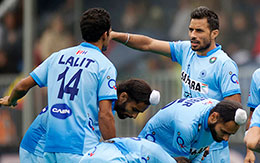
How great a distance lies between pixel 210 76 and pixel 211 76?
0.03 ft

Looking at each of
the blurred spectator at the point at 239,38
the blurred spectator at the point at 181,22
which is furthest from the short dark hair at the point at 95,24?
the blurred spectator at the point at 181,22

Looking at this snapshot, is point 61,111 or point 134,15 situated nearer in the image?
point 61,111

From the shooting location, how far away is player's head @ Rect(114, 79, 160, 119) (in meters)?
5.95

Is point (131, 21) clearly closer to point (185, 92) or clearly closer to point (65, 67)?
point (185, 92)

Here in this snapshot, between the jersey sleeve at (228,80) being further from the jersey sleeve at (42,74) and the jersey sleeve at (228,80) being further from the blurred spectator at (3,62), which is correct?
the blurred spectator at (3,62)

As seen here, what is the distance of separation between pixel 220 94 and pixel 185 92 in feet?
1.26

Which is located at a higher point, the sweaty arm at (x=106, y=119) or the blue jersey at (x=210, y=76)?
the blue jersey at (x=210, y=76)

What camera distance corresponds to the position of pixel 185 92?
6668mm

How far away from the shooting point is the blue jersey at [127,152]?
17.3 feet

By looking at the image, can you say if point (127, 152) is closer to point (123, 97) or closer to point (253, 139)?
point (123, 97)

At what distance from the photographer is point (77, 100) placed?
5.62 meters

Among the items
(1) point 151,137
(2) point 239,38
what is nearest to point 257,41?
(2) point 239,38

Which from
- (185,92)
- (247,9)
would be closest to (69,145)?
(185,92)

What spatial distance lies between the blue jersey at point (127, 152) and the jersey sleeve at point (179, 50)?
1719 mm
